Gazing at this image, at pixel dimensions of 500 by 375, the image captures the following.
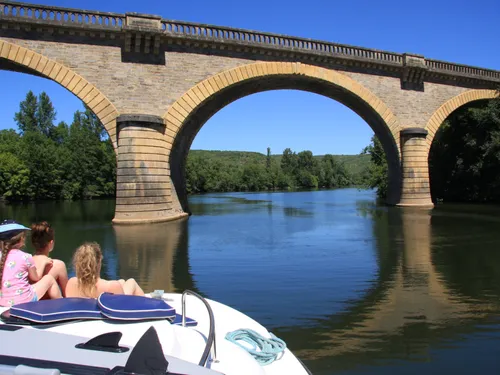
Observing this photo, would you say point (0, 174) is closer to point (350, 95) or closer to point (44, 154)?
point (44, 154)

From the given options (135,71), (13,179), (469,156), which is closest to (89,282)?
(135,71)

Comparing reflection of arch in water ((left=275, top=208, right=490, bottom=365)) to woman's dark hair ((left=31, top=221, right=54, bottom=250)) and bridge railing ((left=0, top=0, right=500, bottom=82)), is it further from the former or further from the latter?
bridge railing ((left=0, top=0, right=500, bottom=82))

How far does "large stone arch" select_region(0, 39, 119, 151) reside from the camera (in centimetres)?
1448

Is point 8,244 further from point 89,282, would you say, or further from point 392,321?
point 392,321

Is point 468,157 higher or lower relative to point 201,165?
lower

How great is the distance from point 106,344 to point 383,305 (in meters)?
3.97

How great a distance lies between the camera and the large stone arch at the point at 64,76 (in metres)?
14.5

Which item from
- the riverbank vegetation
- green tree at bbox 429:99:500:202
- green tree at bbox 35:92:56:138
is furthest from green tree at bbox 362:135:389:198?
green tree at bbox 35:92:56:138

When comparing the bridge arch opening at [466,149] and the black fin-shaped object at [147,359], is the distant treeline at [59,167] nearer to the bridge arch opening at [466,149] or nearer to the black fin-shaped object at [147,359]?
the bridge arch opening at [466,149]

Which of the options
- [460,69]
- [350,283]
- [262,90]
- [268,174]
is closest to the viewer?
[350,283]

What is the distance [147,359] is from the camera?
1716 mm

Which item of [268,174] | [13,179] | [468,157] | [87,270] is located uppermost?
[268,174]

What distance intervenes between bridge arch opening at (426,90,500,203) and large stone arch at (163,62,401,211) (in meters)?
2.50

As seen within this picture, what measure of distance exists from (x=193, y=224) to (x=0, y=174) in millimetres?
31929
